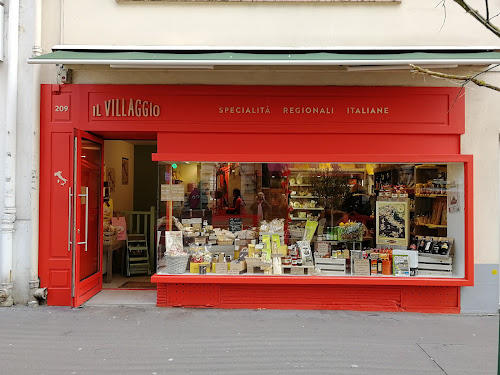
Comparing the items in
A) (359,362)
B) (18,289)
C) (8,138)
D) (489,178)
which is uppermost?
(8,138)

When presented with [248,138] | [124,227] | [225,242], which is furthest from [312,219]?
[124,227]

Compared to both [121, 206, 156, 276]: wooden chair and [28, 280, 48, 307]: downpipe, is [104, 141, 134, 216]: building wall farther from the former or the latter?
[28, 280, 48, 307]: downpipe

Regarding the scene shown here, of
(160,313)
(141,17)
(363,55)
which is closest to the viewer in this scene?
(363,55)

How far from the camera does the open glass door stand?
6117 mm

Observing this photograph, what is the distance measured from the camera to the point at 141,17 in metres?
6.37

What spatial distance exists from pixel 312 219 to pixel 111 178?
4686mm

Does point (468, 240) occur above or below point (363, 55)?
below

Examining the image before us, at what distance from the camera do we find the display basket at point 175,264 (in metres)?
6.31

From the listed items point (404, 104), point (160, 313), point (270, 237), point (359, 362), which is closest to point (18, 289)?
point (160, 313)

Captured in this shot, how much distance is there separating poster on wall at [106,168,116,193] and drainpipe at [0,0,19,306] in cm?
273

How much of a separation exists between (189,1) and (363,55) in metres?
2.87

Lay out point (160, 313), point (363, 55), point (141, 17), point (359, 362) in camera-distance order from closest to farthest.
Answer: point (359, 362) → point (363, 55) → point (160, 313) → point (141, 17)

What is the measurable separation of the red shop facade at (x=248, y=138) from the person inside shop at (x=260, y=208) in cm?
91

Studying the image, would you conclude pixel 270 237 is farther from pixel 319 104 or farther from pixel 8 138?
pixel 8 138
